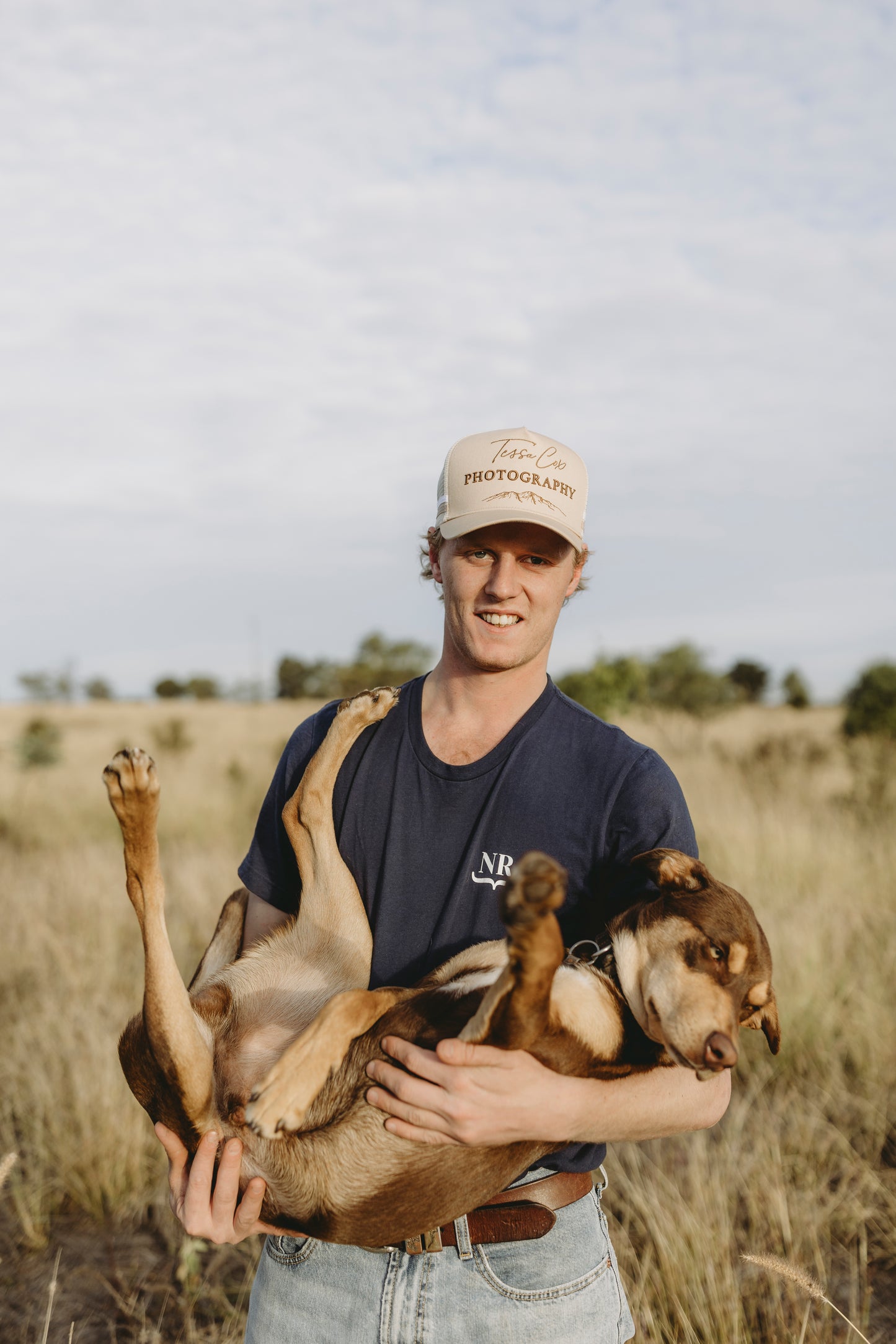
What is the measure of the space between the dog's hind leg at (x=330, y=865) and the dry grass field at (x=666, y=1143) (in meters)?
1.18

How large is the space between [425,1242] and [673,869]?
100 cm

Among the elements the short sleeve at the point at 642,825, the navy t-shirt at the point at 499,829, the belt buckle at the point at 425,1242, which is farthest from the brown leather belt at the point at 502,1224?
the short sleeve at the point at 642,825

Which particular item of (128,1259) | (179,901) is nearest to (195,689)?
(179,901)

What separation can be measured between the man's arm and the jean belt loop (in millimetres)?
256

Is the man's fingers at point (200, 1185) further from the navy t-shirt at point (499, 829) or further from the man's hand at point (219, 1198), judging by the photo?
the navy t-shirt at point (499, 829)

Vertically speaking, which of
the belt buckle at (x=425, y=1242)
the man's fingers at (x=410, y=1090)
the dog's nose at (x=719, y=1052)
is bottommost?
the belt buckle at (x=425, y=1242)

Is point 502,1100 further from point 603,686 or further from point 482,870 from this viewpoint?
point 603,686

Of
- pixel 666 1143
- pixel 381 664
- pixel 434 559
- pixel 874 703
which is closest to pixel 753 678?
pixel 381 664

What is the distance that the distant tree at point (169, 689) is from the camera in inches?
1784

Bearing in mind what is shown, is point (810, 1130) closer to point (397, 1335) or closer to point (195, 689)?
point (397, 1335)

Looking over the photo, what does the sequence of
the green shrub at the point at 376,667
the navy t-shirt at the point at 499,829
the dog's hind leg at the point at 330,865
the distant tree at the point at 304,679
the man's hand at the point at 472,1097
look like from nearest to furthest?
the man's hand at the point at 472,1097 → the navy t-shirt at the point at 499,829 → the dog's hind leg at the point at 330,865 → the green shrub at the point at 376,667 → the distant tree at the point at 304,679

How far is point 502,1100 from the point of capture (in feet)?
6.13

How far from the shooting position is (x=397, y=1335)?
1991 mm

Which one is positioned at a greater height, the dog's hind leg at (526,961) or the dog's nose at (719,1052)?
the dog's hind leg at (526,961)
